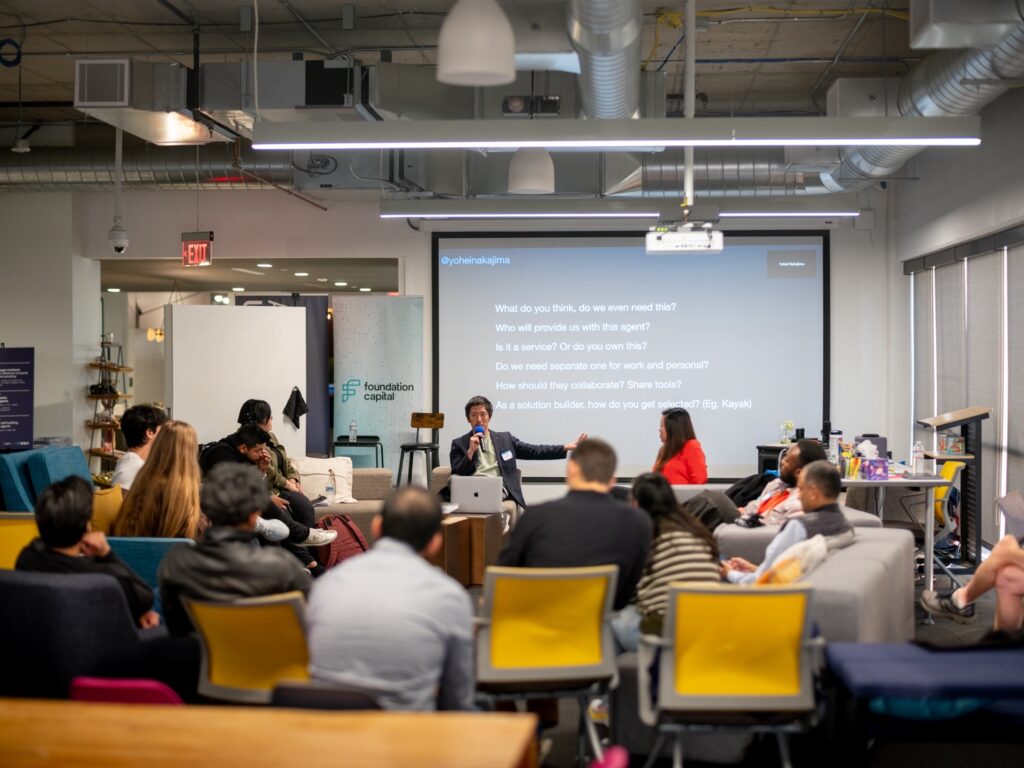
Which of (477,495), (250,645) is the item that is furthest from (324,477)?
(250,645)

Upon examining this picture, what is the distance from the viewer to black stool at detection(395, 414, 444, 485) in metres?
10.5

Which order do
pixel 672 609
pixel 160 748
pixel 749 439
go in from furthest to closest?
1. pixel 749 439
2. pixel 672 609
3. pixel 160 748

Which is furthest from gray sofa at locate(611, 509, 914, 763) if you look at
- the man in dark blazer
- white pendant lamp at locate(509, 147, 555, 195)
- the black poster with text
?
the black poster with text

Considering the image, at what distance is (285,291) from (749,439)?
35.1 feet

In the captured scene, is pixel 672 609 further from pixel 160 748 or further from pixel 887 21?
pixel 887 21

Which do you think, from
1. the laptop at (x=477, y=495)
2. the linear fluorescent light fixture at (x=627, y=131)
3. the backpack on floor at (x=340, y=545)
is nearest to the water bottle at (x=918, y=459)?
the linear fluorescent light fixture at (x=627, y=131)

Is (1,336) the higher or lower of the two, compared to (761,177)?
lower

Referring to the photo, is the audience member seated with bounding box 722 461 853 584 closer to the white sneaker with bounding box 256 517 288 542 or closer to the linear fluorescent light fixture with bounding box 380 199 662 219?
the white sneaker with bounding box 256 517 288 542

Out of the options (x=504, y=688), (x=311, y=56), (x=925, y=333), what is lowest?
(x=504, y=688)

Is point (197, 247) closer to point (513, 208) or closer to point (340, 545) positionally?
point (513, 208)

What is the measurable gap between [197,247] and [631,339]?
4534 mm

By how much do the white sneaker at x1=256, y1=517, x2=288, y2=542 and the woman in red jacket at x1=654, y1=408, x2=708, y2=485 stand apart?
120 inches

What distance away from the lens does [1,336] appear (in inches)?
455

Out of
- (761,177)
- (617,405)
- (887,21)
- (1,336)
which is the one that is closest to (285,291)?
(1,336)
